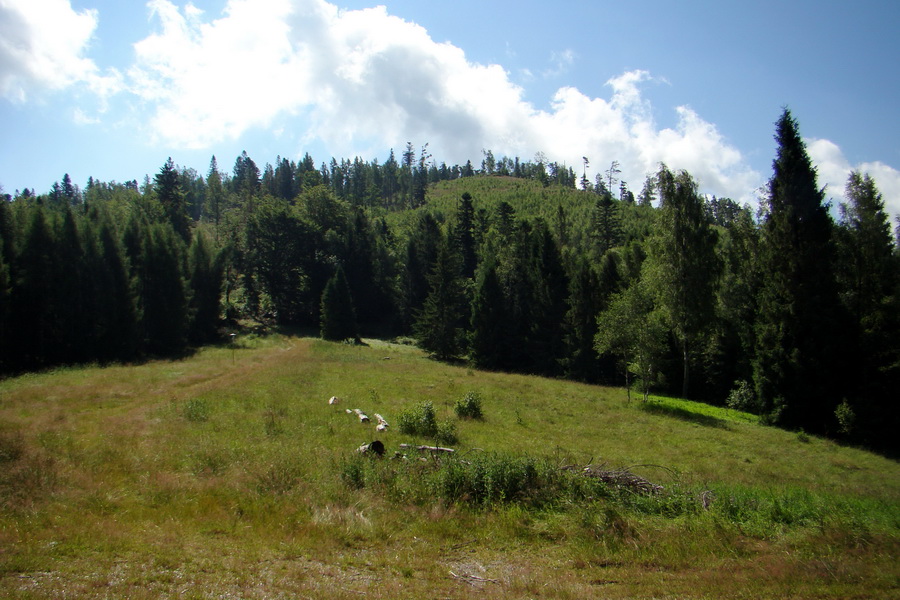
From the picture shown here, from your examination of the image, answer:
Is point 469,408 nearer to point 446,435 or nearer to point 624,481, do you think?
point 446,435

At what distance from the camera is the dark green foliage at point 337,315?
56625 mm

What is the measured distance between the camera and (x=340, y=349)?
43.6m

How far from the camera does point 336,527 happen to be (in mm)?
9164

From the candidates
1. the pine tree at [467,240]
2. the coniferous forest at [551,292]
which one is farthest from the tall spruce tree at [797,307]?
the pine tree at [467,240]

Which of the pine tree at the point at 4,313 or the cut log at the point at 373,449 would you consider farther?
the pine tree at the point at 4,313

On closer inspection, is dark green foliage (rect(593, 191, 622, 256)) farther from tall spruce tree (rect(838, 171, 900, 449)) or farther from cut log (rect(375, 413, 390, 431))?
cut log (rect(375, 413, 390, 431))

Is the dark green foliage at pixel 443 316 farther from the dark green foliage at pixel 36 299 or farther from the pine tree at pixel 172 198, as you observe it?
the pine tree at pixel 172 198

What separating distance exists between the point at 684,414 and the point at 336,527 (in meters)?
25.2

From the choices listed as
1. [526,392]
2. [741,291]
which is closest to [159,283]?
[526,392]

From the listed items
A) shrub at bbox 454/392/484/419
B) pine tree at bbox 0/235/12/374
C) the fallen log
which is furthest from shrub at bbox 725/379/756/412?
pine tree at bbox 0/235/12/374

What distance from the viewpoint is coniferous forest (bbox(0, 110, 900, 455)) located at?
28.1 metres

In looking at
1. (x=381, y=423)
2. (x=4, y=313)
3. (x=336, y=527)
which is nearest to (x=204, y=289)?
(x=4, y=313)

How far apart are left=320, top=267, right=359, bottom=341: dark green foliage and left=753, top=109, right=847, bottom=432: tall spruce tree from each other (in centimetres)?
4257

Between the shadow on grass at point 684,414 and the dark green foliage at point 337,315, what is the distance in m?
37.0
